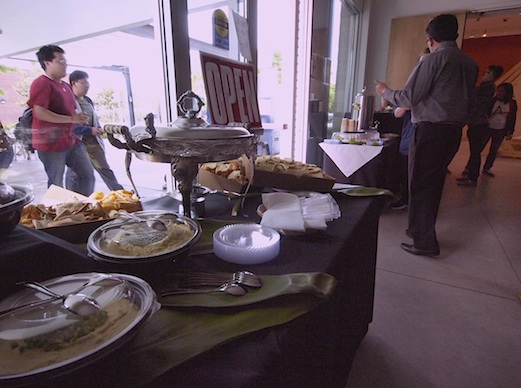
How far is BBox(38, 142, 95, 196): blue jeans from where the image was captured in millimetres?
1581

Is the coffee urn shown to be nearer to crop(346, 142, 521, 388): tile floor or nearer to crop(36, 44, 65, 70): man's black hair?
crop(346, 142, 521, 388): tile floor

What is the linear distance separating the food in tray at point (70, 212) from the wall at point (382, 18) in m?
4.40

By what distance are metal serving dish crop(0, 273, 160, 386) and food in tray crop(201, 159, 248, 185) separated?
60 cm

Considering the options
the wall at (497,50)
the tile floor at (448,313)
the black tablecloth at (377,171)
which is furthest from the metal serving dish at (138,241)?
the wall at (497,50)

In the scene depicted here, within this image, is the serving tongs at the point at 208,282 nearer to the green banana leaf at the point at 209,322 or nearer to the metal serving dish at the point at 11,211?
the green banana leaf at the point at 209,322

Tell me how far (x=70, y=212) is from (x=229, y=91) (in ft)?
2.91

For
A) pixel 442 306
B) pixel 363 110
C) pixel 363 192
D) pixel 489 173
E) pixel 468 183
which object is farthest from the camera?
pixel 489 173

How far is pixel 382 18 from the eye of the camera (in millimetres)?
4352

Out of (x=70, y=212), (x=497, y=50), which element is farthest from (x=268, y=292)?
(x=497, y=50)

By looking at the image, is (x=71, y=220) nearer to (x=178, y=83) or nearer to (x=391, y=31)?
(x=178, y=83)

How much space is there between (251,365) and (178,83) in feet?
4.15

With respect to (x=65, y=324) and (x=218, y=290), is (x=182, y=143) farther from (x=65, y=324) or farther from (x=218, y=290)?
(x=65, y=324)

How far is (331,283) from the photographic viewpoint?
0.54m

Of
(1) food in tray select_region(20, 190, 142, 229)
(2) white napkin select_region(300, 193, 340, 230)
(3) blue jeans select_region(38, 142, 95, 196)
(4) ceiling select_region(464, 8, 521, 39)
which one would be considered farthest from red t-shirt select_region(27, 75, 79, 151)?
(4) ceiling select_region(464, 8, 521, 39)
